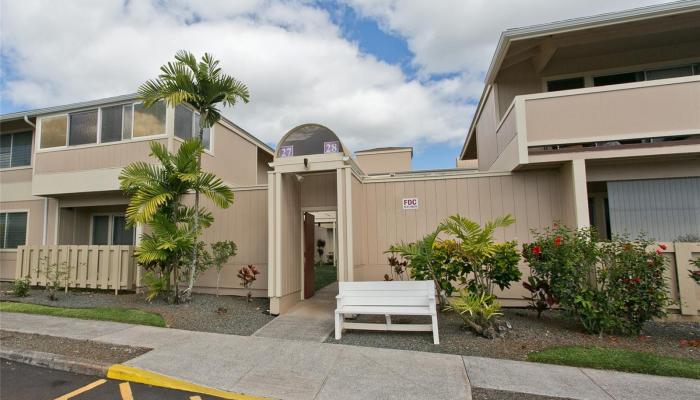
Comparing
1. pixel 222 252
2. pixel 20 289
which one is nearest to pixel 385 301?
pixel 222 252

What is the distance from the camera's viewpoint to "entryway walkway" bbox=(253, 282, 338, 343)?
609cm

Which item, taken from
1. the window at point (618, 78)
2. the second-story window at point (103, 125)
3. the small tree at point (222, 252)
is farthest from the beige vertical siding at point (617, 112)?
the second-story window at point (103, 125)

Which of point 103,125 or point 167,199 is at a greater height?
point 103,125

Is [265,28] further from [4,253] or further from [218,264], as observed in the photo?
[4,253]

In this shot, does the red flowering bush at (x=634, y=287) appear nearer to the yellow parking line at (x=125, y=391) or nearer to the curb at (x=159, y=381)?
the curb at (x=159, y=381)

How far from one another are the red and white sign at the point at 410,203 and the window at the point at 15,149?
1341 centimetres

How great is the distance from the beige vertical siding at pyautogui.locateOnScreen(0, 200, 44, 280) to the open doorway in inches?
361

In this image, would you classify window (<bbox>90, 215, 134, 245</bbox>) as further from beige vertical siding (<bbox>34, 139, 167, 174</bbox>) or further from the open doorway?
the open doorway

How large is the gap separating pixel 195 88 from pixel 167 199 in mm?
2544

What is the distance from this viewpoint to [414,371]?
14.6 feet

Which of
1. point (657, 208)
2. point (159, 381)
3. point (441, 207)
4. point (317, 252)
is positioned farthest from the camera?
point (317, 252)

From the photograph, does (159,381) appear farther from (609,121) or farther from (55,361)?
(609,121)

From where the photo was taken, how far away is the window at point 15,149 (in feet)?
41.4

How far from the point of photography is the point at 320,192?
351 inches
